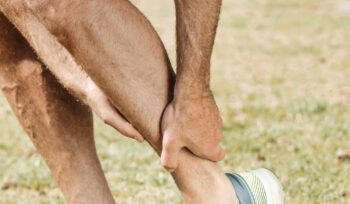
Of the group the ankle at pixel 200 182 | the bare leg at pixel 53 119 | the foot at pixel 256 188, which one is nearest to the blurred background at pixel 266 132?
the bare leg at pixel 53 119

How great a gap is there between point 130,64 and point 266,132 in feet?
10.0

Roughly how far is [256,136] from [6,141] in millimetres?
1512

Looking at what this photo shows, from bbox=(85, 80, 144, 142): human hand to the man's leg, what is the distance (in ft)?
0.08

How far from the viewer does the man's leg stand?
2508mm

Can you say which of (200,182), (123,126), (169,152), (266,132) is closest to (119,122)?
(123,126)

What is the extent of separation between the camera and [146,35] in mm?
2682

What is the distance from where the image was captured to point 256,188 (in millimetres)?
2881

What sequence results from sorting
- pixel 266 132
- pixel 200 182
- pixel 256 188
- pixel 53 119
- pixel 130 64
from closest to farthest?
pixel 130 64 < pixel 200 182 < pixel 256 188 < pixel 53 119 < pixel 266 132

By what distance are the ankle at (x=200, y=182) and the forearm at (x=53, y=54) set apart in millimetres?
366

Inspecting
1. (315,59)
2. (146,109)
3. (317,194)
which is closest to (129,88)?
(146,109)

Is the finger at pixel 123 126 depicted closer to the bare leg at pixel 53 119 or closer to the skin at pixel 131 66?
the skin at pixel 131 66

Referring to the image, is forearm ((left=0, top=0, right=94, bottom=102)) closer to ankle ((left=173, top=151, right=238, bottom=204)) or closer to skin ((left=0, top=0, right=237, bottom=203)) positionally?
skin ((left=0, top=0, right=237, bottom=203))

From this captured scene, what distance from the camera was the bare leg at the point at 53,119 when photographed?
3191mm

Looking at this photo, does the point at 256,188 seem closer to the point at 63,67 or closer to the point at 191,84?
the point at 191,84
